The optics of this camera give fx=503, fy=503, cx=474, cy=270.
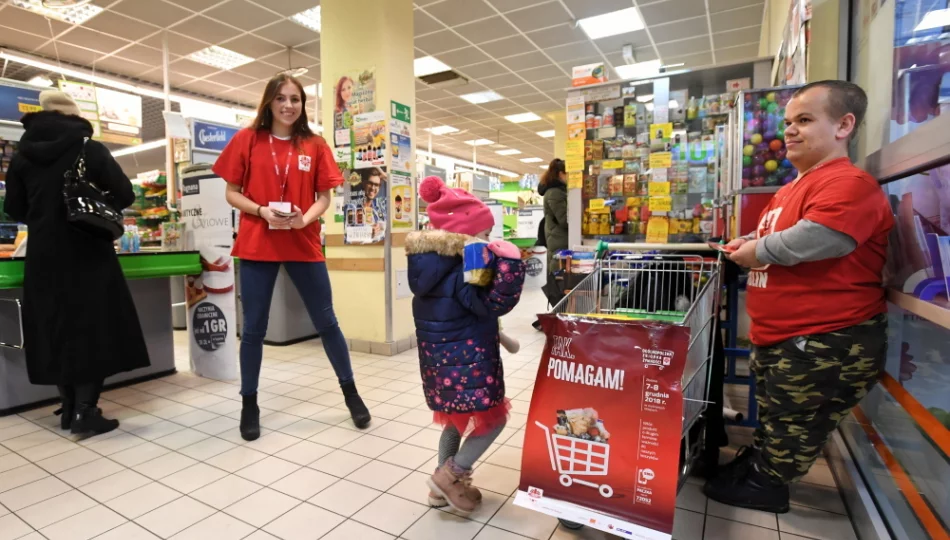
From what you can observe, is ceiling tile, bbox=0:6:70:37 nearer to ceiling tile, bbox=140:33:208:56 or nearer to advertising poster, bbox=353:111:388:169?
ceiling tile, bbox=140:33:208:56

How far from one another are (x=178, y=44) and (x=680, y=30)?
6.49 m

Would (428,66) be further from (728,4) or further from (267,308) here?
(267,308)

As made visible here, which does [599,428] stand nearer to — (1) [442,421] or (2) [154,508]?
(1) [442,421]

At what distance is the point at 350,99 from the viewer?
4387 millimetres

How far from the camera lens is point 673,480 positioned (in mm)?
1362

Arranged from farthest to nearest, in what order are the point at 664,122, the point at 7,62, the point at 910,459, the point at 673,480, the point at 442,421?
1. the point at 7,62
2. the point at 664,122
3. the point at 442,421
4. the point at 910,459
5. the point at 673,480

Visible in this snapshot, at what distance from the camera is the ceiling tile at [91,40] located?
6.04 metres

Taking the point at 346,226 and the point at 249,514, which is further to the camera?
the point at 346,226

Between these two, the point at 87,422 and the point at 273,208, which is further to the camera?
the point at 87,422

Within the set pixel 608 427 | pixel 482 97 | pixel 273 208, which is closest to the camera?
pixel 608 427

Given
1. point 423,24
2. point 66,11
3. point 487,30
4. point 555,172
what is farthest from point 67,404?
point 487,30

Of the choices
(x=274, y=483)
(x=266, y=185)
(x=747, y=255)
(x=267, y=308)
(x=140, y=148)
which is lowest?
(x=274, y=483)

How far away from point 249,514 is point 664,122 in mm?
3516

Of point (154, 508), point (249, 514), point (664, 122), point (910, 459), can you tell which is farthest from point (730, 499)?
point (664, 122)
